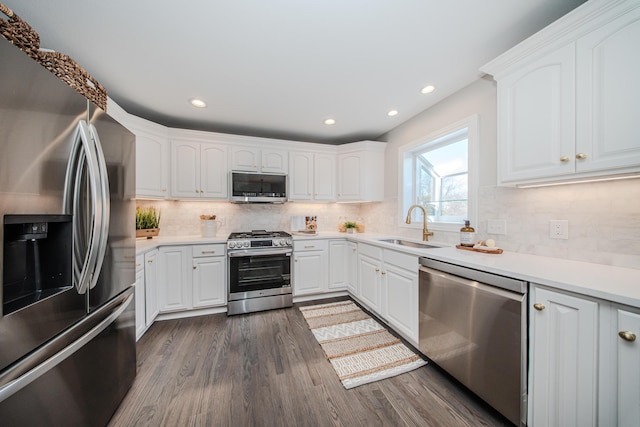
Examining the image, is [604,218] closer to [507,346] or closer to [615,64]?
[615,64]

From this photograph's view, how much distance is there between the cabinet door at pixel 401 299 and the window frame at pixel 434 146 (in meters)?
0.74

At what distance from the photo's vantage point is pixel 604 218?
1.27m

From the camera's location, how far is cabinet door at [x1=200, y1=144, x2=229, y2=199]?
2852mm

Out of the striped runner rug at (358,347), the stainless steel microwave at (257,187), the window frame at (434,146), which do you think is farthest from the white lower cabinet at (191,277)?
the window frame at (434,146)

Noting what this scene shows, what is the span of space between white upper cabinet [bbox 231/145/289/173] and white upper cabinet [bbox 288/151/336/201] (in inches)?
5.3

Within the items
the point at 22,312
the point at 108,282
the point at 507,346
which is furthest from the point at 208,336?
the point at 507,346

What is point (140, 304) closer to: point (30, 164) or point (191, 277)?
point (191, 277)

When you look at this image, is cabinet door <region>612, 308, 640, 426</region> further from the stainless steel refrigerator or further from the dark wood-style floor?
the stainless steel refrigerator

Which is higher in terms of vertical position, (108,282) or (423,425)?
(108,282)

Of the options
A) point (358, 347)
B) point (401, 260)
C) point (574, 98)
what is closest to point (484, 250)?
point (401, 260)

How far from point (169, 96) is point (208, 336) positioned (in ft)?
8.13

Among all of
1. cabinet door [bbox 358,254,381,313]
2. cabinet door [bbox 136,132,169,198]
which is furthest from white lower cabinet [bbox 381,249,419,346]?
cabinet door [bbox 136,132,169,198]

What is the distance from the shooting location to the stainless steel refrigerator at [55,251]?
0.69m

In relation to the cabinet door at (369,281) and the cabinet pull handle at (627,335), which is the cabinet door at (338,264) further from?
the cabinet pull handle at (627,335)
